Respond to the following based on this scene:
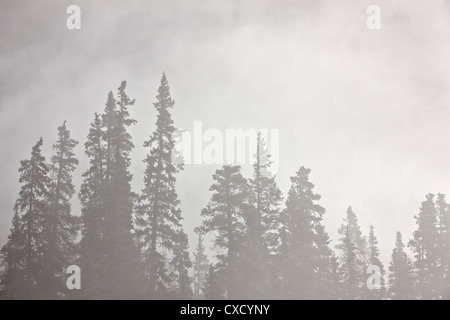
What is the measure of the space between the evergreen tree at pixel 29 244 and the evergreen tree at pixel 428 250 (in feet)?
143

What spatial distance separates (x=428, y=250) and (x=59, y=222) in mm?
43935

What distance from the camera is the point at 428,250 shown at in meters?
44.3

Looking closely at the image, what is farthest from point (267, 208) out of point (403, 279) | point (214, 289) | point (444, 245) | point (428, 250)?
point (444, 245)

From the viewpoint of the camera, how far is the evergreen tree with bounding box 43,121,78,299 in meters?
27.6

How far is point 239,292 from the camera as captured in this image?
27844 mm

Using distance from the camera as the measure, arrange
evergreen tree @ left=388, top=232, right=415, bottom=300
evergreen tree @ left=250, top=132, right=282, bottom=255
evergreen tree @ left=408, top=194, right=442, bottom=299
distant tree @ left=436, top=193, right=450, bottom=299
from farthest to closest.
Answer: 1. evergreen tree @ left=388, top=232, right=415, bottom=300
2. evergreen tree @ left=408, top=194, right=442, bottom=299
3. distant tree @ left=436, top=193, right=450, bottom=299
4. evergreen tree @ left=250, top=132, right=282, bottom=255

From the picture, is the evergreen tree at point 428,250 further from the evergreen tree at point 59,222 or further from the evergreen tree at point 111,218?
the evergreen tree at point 59,222

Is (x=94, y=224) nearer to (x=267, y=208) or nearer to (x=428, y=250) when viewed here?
(x=267, y=208)

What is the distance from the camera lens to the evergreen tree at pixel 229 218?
1145 inches

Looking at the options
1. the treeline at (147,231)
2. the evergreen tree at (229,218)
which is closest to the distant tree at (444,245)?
the treeline at (147,231)

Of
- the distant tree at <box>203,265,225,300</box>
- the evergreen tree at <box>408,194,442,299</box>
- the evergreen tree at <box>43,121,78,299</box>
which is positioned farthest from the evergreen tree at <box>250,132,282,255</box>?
the evergreen tree at <box>408,194,442,299</box>

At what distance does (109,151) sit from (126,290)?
12.6 meters

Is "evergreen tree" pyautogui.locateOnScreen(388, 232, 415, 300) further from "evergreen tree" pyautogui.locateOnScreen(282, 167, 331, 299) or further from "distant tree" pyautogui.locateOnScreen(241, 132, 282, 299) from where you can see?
"distant tree" pyautogui.locateOnScreen(241, 132, 282, 299)

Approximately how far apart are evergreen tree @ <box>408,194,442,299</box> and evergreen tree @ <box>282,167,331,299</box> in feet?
59.7
